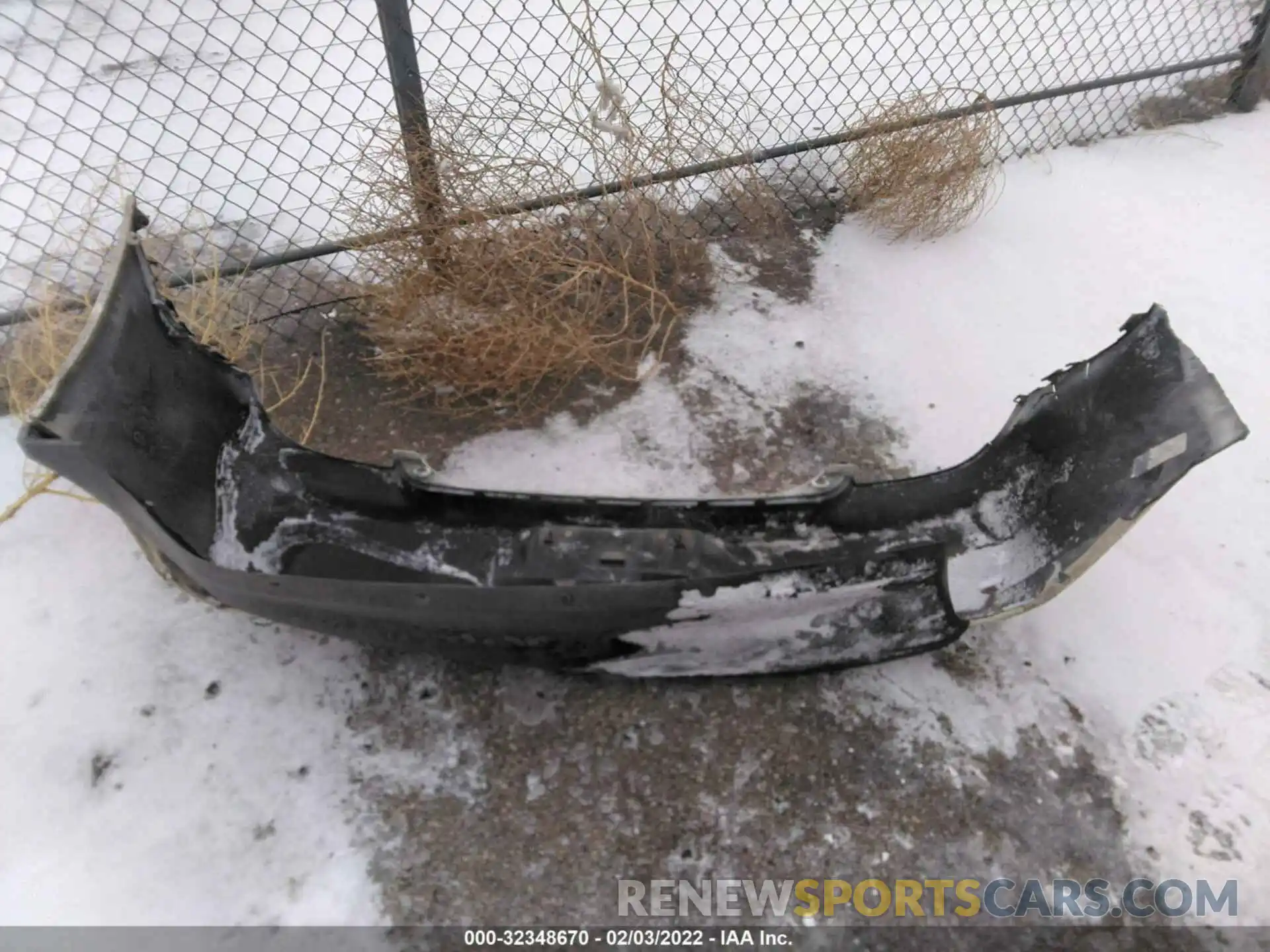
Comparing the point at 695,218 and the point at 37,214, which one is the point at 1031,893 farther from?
the point at 37,214

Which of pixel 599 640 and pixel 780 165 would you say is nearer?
pixel 599 640

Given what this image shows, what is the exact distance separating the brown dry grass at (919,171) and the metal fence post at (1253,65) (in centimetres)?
157

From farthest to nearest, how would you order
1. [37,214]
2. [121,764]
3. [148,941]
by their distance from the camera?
[37,214] → [121,764] → [148,941]

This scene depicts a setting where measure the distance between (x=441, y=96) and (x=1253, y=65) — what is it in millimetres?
3739

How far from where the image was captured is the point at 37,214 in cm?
320

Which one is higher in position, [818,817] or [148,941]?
[818,817]

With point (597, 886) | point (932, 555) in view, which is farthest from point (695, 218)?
point (597, 886)

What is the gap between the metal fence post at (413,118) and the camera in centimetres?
243

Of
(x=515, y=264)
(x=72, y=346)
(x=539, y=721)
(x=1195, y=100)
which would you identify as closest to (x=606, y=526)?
(x=539, y=721)

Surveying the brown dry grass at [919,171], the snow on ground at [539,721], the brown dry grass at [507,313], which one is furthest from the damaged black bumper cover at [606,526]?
the brown dry grass at [919,171]

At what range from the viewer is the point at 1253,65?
3.88 m

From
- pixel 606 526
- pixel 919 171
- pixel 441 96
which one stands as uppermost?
pixel 441 96

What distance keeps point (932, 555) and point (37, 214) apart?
3.48 meters

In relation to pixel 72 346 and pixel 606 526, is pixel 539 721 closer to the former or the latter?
pixel 606 526
